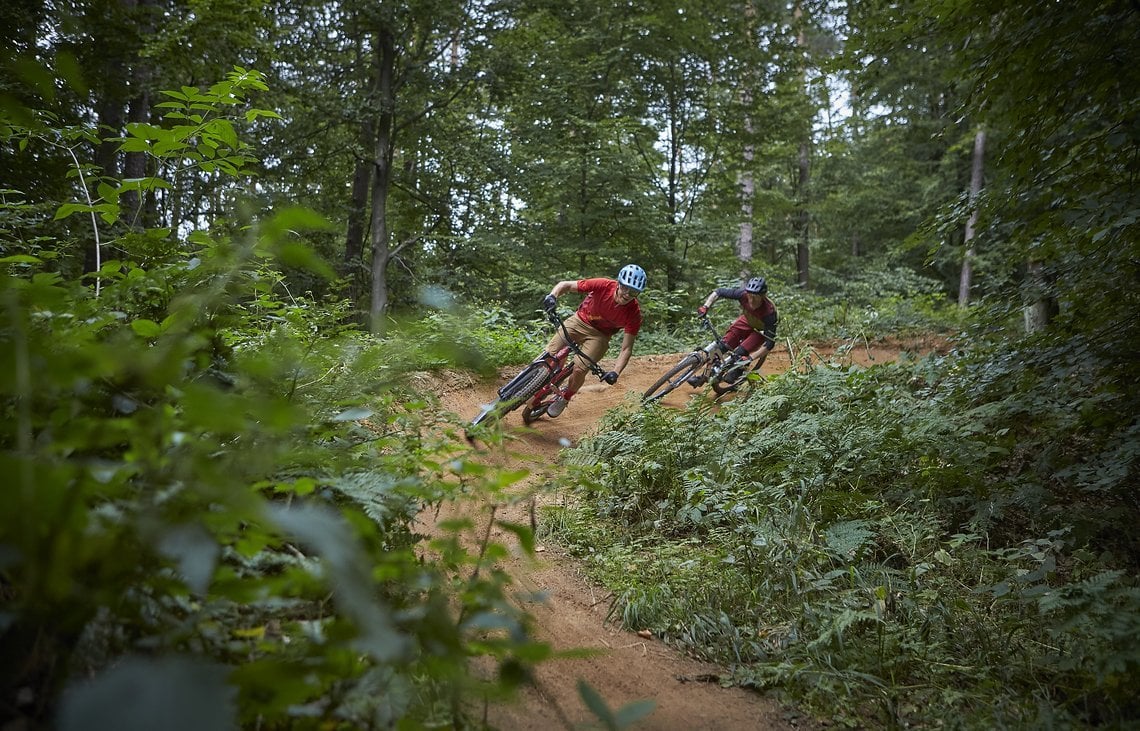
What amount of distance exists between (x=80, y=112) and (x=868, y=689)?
41.5 feet

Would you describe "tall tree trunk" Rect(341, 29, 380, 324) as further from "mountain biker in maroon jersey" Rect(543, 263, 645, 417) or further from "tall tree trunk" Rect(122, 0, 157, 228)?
"mountain biker in maroon jersey" Rect(543, 263, 645, 417)

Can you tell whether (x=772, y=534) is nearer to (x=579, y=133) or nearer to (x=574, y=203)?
(x=574, y=203)

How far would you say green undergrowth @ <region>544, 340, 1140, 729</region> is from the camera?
9.46 ft

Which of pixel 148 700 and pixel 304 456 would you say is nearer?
pixel 148 700

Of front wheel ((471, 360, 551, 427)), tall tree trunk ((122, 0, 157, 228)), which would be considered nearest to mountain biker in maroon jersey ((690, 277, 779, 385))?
front wheel ((471, 360, 551, 427))

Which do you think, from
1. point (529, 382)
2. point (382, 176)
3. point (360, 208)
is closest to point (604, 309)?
point (529, 382)

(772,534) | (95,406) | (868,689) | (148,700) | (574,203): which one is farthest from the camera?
(574,203)

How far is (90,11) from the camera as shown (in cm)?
769

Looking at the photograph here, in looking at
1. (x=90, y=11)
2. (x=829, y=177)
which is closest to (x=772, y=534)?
(x=90, y=11)

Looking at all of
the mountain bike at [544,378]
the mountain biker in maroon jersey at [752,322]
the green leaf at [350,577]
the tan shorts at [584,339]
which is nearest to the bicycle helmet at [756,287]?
the mountain biker in maroon jersey at [752,322]

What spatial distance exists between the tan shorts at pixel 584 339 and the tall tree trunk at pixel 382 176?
6.47 metres

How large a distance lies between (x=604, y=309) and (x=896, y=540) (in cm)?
475

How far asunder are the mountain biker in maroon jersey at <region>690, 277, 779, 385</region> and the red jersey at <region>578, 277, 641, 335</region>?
5.03 feet

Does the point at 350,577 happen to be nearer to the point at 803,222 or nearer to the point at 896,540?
the point at 896,540
